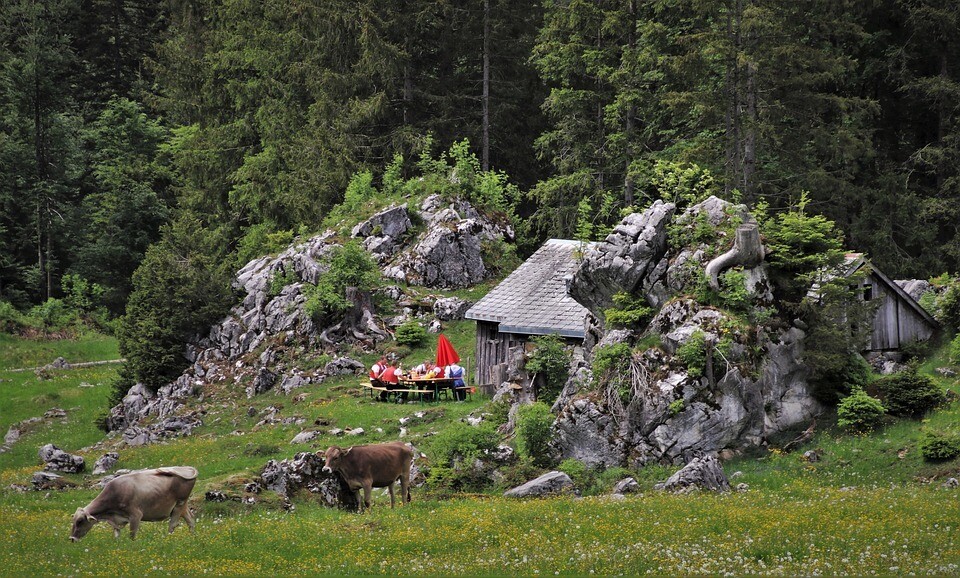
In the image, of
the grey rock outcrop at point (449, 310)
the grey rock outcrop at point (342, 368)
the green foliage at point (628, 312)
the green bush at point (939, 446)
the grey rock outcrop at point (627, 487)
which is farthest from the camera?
the grey rock outcrop at point (449, 310)

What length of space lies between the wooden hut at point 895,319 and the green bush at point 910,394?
4.83 metres

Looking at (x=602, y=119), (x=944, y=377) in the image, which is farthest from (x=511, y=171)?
(x=944, y=377)

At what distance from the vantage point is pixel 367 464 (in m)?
23.9

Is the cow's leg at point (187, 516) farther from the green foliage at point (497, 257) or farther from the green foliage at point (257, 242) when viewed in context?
the green foliage at point (257, 242)

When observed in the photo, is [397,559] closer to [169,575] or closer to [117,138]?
[169,575]

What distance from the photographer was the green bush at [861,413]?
89.4 ft

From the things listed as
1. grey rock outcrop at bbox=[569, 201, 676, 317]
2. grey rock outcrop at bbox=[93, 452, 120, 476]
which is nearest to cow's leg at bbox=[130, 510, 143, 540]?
grey rock outcrop at bbox=[93, 452, 120, 476]

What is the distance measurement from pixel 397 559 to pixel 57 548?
22.3 ft

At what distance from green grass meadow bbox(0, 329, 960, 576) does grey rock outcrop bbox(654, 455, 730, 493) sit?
0.65 meters

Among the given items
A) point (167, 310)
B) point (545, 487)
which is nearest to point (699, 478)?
point (545, 487)

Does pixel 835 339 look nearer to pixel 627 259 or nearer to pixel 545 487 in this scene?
pixel 627 259

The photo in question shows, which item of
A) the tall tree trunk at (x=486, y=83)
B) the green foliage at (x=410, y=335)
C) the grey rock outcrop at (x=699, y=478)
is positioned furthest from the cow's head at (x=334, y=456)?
the tall tree trunk at (x=486, y=83)

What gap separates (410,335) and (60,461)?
589 inches

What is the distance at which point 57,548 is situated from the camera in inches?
778
